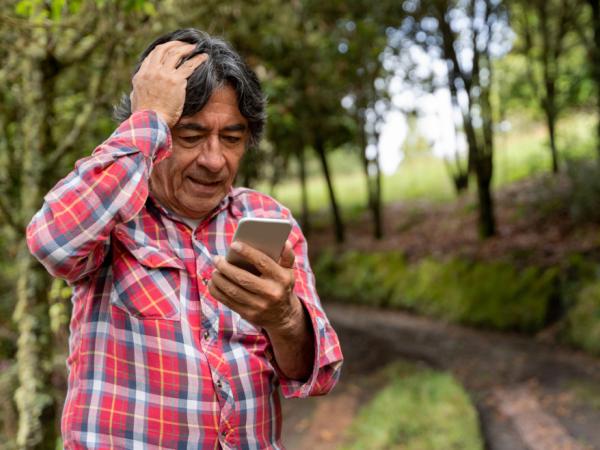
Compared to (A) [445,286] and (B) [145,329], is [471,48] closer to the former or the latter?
(A) [445,286]

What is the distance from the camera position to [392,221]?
60.7 ft

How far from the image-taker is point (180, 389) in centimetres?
170

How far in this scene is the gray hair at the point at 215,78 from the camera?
1827 mm

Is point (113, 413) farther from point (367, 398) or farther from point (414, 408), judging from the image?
point (367, 398)

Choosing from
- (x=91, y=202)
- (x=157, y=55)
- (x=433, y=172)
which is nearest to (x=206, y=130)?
(x=157, y=55)

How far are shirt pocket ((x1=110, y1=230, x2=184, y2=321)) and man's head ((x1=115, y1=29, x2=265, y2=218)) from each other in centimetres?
21

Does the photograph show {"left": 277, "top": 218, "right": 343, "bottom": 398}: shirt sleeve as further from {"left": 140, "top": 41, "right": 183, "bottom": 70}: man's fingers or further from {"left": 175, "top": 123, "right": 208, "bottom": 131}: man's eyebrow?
{"left": 140, "top": 41, "right": 183, "bottom": 70}: man's fingers

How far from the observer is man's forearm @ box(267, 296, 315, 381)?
1.70 m

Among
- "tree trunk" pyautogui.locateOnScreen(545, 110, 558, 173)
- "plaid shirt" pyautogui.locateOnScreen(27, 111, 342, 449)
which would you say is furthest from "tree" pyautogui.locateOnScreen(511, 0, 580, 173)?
"plaid shirt" pyautogui.locateOnScreen(27, 111, 342, 449)

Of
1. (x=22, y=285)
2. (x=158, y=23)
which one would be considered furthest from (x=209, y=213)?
(x=158, y=23)

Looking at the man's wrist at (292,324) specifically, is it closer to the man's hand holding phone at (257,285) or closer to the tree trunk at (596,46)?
the man's hand holding phone at (257,285)

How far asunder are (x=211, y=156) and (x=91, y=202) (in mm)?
425

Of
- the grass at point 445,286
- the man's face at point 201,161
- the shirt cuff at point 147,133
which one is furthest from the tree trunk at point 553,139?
the shirt cuff at point 147,133

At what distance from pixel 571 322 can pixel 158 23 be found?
6.98m
